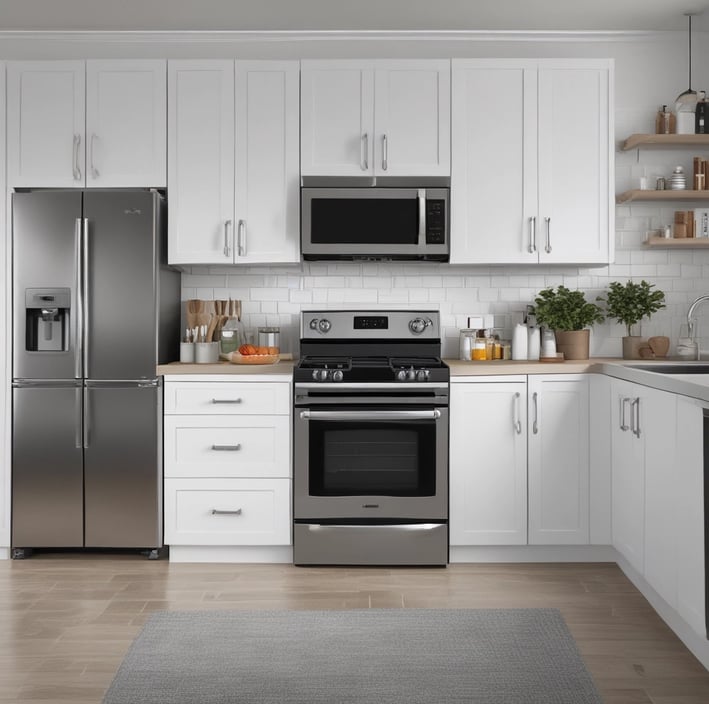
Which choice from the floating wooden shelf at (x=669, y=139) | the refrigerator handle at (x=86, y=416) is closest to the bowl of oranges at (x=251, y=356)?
the refrigerator handle at (x=86, y=416)

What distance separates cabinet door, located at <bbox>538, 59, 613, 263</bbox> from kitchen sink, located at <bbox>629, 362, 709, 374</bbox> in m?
0.59

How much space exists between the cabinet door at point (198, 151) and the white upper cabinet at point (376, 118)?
0.39m

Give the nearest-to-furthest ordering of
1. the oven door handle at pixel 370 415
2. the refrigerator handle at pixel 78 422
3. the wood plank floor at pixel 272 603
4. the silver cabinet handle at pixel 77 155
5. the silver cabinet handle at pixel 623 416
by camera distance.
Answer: the wood plank floor at pixel 272 603 → the silver cabinet handle at pixel 623 416 → the oven door handle at pixel 370 415 → the refrigerator handle at pixel 78 422 → the silver cabinet handle at pixel 77 155

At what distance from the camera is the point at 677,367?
3.44 m

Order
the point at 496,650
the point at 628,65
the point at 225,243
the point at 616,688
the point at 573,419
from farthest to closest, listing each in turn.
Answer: the point at 628,65 → the point at 225,243 → the point at 573,419 → the point at 496,650 → the point at 616,688

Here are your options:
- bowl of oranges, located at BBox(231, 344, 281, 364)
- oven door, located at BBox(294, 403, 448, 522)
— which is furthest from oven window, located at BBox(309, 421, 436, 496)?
bowl of oranges, located at BBox(231, 344, 281, 364)

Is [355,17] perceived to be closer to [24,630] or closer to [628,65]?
[628,65]

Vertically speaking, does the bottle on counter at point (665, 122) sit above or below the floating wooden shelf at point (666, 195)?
above

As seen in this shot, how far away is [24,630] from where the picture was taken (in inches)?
105

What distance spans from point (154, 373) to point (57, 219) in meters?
0.87

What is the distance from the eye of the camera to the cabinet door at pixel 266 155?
3598mm

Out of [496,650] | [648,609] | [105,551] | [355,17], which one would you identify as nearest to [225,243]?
[355,17]

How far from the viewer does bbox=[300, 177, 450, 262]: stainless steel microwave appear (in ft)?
11.9

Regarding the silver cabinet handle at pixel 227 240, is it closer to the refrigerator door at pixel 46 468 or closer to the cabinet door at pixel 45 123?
the cabinet door at pixel 45 123
